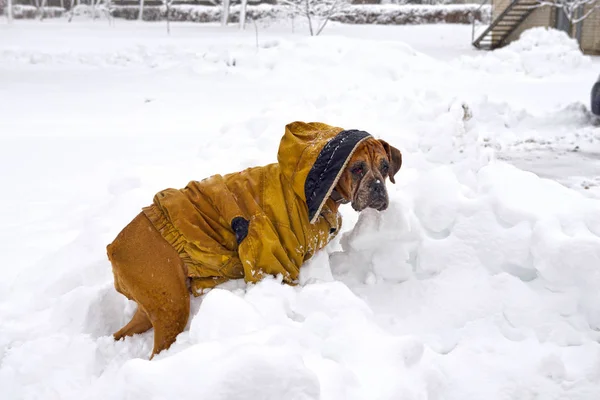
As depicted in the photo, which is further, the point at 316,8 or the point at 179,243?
the point at 316,8

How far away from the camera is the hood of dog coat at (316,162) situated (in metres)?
2.87

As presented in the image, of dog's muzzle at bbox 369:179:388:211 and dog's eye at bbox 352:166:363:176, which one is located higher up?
dog's eye at bbox 352:166:363:176

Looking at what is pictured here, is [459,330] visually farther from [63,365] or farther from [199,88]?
[199,88]

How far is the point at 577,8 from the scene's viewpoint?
62.6 ft

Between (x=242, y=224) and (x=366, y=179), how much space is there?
2.18 feet

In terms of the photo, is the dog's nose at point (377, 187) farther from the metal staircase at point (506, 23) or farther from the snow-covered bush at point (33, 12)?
the snow-covered bush at point (33, 12)

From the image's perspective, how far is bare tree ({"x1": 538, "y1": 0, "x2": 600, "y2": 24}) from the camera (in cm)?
1830

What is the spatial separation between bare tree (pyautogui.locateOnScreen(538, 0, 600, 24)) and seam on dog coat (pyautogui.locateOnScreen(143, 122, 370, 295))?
1787 centimetres

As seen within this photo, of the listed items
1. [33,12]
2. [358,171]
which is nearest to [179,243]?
[358,171]

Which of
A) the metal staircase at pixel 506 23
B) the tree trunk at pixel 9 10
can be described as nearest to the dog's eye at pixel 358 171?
the metal staircase at pixel 506 23

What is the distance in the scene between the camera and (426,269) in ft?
10.6

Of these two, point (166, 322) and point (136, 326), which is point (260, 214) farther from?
point (136, 326)

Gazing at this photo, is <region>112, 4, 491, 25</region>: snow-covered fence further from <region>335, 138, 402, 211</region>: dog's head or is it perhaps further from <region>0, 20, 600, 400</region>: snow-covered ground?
<region>335, 138, 402, 211</region>: dog's head

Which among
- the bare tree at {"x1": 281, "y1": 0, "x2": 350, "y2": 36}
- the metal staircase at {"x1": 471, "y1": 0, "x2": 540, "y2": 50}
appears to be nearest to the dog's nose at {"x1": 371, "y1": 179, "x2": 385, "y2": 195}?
the bare tree at {"x1": 281, "y1": 0, "x2": 350, "y2": 36}
